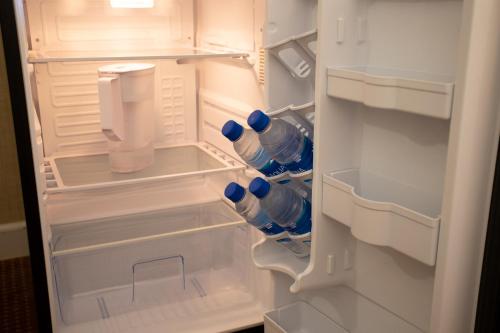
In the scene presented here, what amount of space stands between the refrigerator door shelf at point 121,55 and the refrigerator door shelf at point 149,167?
16.0 inches

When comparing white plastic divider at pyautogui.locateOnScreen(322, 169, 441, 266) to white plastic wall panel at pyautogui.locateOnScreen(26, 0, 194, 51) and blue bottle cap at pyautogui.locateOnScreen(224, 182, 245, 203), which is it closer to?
blue bottle cap at pyautogui.locateOnScreen(224, 182, 245, 203)

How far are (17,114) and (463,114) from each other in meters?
1.07

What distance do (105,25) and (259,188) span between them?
1.16m

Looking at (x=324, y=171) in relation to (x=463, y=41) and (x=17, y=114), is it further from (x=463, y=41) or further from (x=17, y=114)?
(x=17, y=114)

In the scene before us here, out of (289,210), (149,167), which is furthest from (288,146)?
(149,167)

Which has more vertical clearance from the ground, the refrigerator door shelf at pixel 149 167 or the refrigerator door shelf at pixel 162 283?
the refrigerator door shelf at pixel 149 167

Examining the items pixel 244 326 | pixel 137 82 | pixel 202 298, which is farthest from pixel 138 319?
pixel 137 82

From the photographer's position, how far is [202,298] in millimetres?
1994

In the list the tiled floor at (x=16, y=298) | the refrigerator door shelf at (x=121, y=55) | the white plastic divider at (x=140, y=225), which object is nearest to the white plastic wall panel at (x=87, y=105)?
the refrigerator door shelf at (x=121, y=55)

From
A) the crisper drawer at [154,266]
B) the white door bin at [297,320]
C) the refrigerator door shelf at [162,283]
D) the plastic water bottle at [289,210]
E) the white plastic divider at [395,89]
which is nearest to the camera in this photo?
the white plastic divider at [395,89]

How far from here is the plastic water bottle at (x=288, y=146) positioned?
1283 mm

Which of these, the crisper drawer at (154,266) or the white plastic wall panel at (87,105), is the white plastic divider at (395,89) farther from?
the white plastic wall panel at (87,105)

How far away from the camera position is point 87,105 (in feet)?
6.85

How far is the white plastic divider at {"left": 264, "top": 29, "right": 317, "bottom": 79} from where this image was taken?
1.26 m
